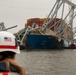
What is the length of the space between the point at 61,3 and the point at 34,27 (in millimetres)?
18737

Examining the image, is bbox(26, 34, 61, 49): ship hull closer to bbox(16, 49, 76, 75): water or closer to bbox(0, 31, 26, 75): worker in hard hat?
bbox(16, 49, 76, 75): water

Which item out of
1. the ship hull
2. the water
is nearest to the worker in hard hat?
the water

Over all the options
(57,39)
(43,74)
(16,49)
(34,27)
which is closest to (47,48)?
(57,39)

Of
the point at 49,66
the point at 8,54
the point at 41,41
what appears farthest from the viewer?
the point at 41,41

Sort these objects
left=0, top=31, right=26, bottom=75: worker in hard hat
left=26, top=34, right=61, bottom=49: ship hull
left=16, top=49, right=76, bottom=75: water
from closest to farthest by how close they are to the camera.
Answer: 1. left=0, top=31, right=26, bottom=75: worker in hard hat
2. left=16, top=49, right=76, bottom=75: water
3. left=26, top=34, right=61, bottom=49: ship hull

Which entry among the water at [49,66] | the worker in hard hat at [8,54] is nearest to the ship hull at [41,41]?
the water at [49,66]

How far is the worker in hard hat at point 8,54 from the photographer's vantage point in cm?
416

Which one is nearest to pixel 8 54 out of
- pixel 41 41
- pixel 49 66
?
pixel 49 66

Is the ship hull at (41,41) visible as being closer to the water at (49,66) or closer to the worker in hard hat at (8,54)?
the water at (49,66)

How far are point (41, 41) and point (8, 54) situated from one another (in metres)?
103

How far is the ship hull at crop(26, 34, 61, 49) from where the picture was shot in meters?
106

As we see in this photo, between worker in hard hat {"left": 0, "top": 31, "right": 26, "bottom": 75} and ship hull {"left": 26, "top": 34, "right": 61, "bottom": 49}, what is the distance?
100571 mm

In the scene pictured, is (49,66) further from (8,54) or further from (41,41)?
(41,41)

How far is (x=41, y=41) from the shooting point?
107 m
